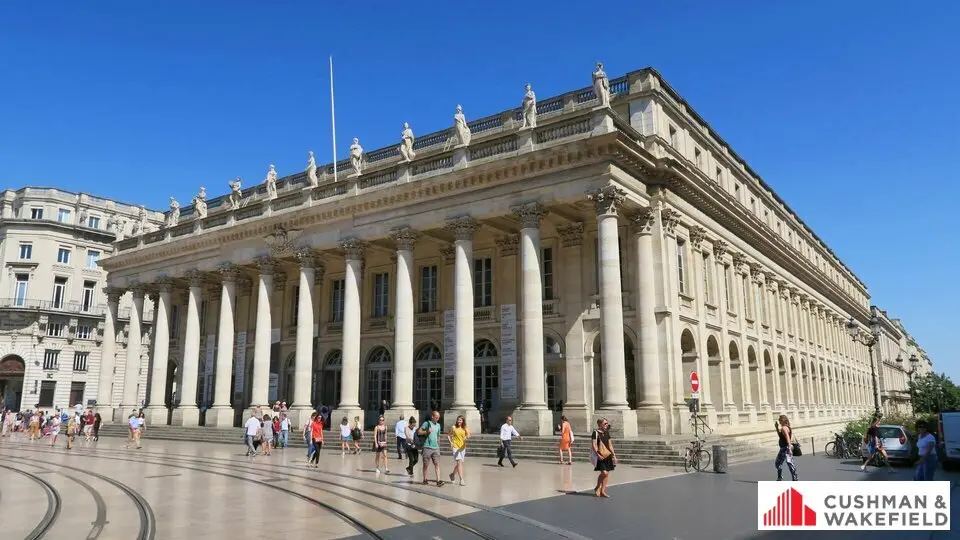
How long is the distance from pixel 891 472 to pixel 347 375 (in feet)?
63.3

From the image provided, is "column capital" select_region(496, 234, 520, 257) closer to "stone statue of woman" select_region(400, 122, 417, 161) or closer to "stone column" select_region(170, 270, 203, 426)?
"stone statue of woman" select_region(400, 122, 417, 161)

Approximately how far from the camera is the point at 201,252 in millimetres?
35719

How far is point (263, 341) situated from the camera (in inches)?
1231

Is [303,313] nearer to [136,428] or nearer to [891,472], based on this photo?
[136,428]

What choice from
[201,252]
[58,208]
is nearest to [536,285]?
[201,252]

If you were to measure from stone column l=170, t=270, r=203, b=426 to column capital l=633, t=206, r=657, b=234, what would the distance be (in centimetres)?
2334

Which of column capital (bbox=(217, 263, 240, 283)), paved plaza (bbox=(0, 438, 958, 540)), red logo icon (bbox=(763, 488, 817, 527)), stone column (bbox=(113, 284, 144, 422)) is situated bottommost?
paved plaza (bbox=(0, 438, 958, 540))

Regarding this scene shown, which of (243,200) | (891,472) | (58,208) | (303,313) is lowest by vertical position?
(891,472)

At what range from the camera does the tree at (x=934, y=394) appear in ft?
208

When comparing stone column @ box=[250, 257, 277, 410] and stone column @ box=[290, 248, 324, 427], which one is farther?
stone column @ box=[250, 257, 277, 410]

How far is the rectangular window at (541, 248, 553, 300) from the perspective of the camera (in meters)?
27.2

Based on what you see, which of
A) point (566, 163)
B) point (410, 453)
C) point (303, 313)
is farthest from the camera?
point (303, 313)

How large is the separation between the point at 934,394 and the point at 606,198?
61713mm

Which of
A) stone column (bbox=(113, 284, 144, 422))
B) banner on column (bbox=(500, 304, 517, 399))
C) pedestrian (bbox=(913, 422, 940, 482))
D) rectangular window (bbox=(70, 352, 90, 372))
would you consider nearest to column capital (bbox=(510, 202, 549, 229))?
banner on column (bbox=(500, 304, 517, 399))
